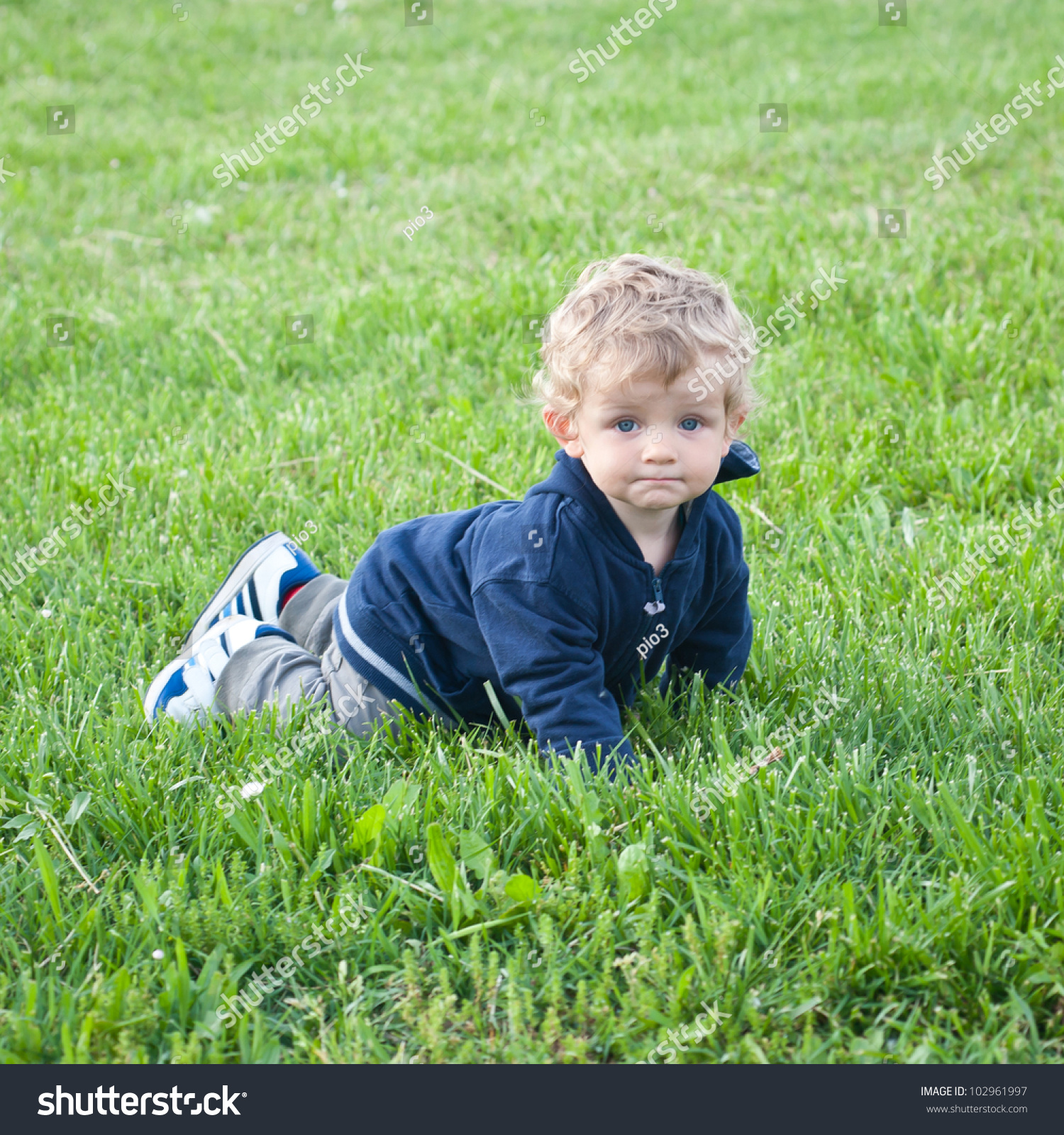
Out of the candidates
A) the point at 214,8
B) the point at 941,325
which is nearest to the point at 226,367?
the point at 941,325

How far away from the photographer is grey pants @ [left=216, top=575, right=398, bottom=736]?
278cm

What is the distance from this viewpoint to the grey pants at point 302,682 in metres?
2.78

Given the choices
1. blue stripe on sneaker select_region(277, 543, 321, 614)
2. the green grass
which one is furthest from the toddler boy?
blue stripe on sneaker select_region(277, 543, 321, 614)

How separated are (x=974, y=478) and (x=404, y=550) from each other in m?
2.14

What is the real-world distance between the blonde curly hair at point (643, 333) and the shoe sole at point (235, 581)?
→ 1128 millimetres

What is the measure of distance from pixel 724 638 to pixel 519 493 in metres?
1.21

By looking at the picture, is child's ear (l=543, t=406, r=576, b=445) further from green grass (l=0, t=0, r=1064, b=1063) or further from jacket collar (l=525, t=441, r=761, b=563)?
green grass (l=0, t=0, r=1064, b=1063)

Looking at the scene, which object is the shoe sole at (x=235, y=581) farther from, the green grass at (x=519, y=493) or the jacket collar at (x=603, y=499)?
the jacket collar at (x=603, y=499)

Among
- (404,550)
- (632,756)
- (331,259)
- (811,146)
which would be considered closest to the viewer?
(632,756)

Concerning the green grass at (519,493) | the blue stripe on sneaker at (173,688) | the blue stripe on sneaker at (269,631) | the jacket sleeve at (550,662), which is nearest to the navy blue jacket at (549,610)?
the jacket sleeve at (550,662)

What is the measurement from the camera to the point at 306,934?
219 cm

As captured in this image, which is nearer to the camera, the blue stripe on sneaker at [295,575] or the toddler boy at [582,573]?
the toddler boy at [582,573]

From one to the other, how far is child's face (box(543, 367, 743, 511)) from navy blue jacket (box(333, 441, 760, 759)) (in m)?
0.13
